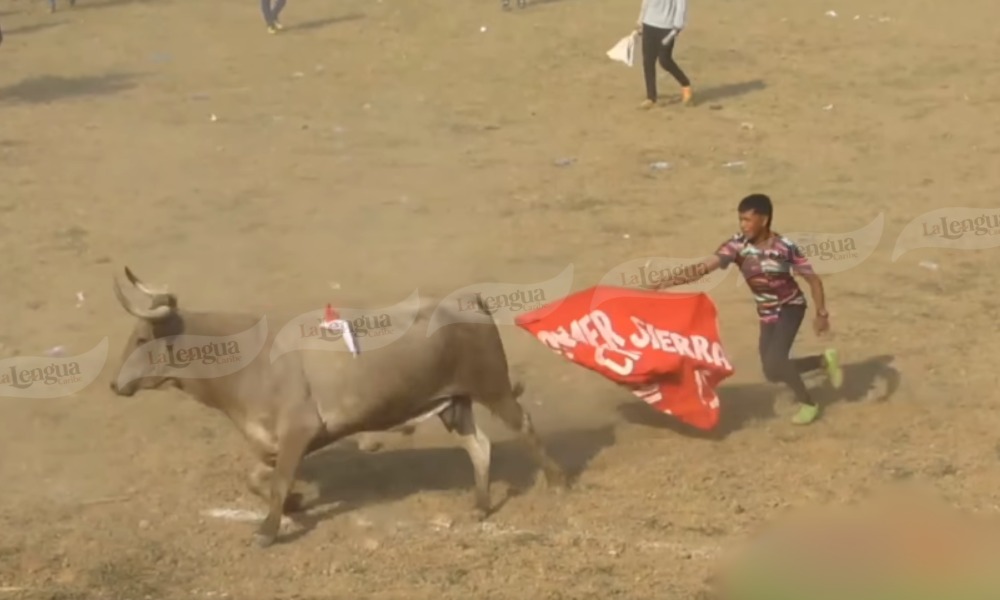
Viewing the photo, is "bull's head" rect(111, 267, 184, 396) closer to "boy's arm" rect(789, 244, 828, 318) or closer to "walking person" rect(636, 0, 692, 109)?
"boy's arm" rect(789, 244, 828, 318)

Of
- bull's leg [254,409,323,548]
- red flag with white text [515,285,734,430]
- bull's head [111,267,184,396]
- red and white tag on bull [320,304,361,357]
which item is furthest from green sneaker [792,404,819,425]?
bull's head [111,267,184,396]

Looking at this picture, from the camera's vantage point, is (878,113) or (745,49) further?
(745,49)

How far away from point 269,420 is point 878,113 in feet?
32.9

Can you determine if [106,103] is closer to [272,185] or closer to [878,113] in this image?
[272,185]

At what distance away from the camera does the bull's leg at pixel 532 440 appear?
6.73 meters

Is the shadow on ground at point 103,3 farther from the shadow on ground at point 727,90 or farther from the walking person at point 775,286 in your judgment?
the walking person at point 775,286

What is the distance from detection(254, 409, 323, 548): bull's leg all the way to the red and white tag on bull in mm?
343

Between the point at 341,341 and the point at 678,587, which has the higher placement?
the point at 341,341

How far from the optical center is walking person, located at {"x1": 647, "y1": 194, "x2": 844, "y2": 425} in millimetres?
7129

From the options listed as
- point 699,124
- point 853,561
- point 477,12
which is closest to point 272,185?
point 699,124

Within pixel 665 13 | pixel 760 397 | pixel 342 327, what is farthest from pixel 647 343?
pixel 665 13

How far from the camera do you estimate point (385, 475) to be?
7.10 metres

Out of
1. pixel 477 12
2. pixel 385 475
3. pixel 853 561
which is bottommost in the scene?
pixel 477 12

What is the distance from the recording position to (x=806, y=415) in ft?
24.6
